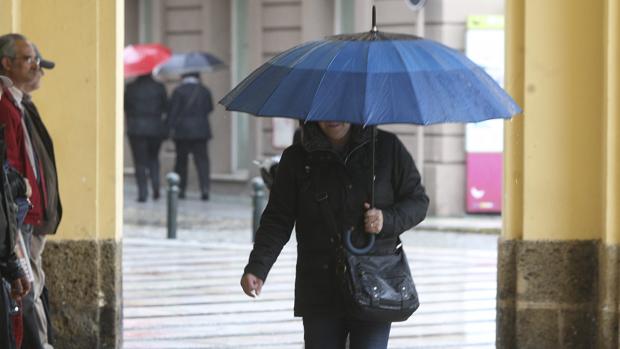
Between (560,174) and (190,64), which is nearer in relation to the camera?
(560,174)

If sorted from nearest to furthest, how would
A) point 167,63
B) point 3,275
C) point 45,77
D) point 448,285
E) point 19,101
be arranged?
point 3,275 < point 19,101 < point 45,77 < point 448,285 < point 167,63

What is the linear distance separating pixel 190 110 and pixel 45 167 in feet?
46.9

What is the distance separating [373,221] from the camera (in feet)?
20.3

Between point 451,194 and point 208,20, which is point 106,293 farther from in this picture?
point 208,20

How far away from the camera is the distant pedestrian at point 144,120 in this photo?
2216 centimetres

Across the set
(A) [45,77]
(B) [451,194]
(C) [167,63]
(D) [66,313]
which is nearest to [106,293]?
(D) [66,313]

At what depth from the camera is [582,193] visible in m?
9.12

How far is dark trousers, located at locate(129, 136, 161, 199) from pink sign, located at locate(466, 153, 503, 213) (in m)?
4.78

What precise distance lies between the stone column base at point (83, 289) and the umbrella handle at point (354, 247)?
9.94 ft

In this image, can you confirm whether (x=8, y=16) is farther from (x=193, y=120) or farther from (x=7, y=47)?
(x=193, y=120)

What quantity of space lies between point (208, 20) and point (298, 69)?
18161 millimetres

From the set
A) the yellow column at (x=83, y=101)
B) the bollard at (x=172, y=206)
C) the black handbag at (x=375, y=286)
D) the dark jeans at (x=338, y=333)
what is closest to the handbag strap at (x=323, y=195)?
the black handbag at (x=375, y=286)

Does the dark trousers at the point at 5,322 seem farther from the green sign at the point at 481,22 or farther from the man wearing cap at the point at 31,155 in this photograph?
the green sign at the point at 481,22

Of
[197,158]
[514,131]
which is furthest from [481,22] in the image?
[514,131]
